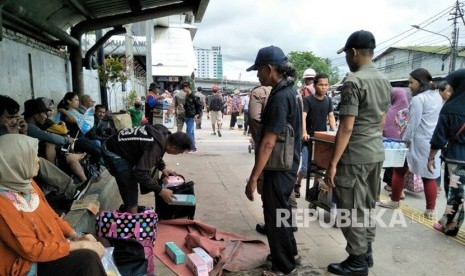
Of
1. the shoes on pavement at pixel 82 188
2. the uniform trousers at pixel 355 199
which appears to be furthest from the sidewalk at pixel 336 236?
the shoes on pavement at pixel 82 188

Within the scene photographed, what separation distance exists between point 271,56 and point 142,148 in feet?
4.60

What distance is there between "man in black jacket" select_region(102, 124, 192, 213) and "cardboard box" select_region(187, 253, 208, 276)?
58cm

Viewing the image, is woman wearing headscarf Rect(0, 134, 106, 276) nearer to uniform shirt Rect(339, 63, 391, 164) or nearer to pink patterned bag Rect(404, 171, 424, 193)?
uniform shirt Rect(339, 63, 391, 164)

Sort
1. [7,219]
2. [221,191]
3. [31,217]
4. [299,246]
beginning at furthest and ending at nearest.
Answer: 1. [221,191]
2. [299,246]
3. [31,217]
4. [7,219]

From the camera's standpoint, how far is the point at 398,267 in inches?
125

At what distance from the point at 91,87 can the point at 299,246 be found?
25.3 feet

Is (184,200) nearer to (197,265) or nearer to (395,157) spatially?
(197,265)

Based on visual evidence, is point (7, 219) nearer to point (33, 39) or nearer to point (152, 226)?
point (152, 226)

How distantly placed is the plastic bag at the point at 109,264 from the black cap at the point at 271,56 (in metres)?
1.82

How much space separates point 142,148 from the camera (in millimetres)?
3207

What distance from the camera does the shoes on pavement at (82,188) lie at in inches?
151

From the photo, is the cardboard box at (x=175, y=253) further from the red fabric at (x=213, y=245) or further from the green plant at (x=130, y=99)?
the green plant at (x=130, y=99)

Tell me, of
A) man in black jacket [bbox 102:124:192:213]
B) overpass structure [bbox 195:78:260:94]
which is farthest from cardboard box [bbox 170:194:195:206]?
overpass structure [bbox 195:78:260:94]

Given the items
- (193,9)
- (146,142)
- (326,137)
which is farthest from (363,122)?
(193,9)
